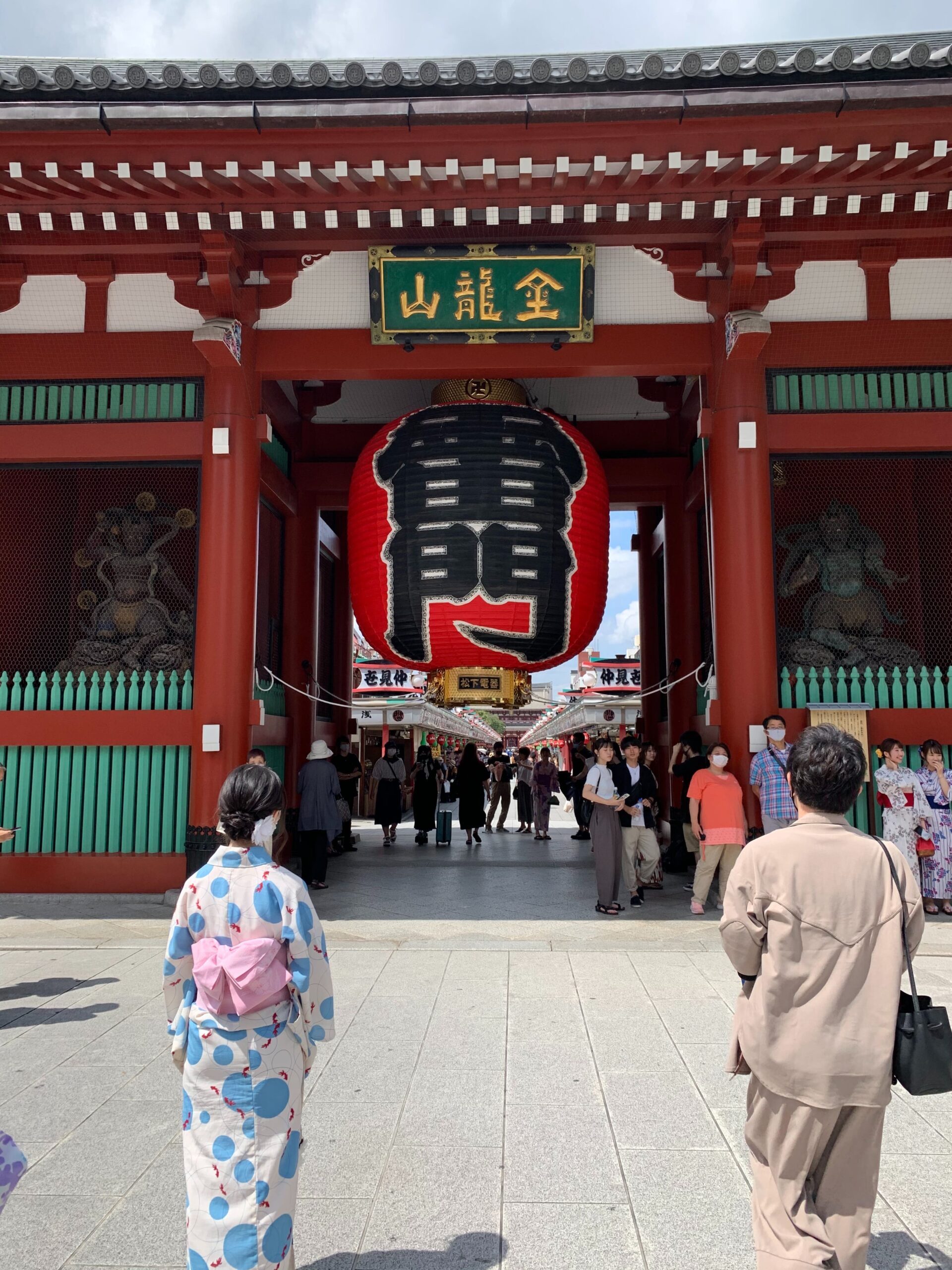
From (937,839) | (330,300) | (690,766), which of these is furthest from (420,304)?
(937,839)

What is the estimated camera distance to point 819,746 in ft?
7.62

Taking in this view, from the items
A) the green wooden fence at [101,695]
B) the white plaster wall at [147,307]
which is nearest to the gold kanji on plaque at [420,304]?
the white plaster wall at [147,307]

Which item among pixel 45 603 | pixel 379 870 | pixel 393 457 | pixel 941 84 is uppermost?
pixel 941 84

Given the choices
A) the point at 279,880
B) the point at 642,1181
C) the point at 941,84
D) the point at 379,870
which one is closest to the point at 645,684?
the point at 379,870

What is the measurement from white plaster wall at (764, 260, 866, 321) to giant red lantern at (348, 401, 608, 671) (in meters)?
2.34

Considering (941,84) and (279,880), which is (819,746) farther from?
(941,84)

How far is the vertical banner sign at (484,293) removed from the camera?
8.26 metres

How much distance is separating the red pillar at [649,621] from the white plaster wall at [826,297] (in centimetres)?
470

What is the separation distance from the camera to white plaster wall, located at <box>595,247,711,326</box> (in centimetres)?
859

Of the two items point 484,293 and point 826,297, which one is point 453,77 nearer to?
point 484,293

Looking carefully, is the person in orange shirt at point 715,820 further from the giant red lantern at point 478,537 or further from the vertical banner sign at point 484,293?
the vertical banner sign at point 484,293

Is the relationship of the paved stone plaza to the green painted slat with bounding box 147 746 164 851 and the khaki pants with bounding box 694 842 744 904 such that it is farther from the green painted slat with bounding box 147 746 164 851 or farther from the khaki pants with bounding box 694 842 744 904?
the green painted slat with bounding box 147 746 164 851

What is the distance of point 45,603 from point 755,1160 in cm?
1032

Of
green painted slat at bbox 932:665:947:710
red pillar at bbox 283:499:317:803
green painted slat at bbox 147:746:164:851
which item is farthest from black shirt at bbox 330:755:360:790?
green painted slat at bbox 932:665:947:710
